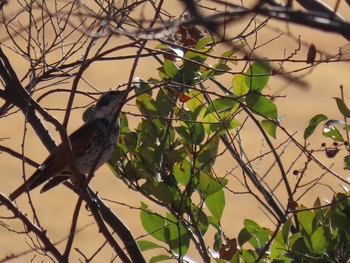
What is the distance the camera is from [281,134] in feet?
32.8

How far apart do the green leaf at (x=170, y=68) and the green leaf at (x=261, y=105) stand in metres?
0.34

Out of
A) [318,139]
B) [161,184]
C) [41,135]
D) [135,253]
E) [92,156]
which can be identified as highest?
[318,139]

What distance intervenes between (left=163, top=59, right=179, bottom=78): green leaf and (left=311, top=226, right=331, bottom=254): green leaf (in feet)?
3.18

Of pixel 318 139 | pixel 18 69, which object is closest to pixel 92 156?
pixel 318 139

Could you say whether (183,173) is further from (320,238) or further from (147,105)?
(320,238)

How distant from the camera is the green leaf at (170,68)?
11.5ft

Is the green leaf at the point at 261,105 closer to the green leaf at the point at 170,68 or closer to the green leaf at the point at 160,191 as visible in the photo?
the green leaf at the point at 170,68

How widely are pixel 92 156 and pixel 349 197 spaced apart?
2318mm

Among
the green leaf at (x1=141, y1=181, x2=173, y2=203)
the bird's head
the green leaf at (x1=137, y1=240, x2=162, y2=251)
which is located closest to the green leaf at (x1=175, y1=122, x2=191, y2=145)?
the green leaf at (x1=141, y1=181, x2=173, y2=203)

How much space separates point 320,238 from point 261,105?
27.1 inches

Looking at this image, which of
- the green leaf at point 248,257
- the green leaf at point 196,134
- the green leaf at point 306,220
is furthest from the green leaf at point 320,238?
the green leaf at point 196,134

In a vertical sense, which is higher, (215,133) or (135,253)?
(215,133)

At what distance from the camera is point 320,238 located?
2.92 m

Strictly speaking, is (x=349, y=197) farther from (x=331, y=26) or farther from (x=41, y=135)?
(x=331, y=26)
